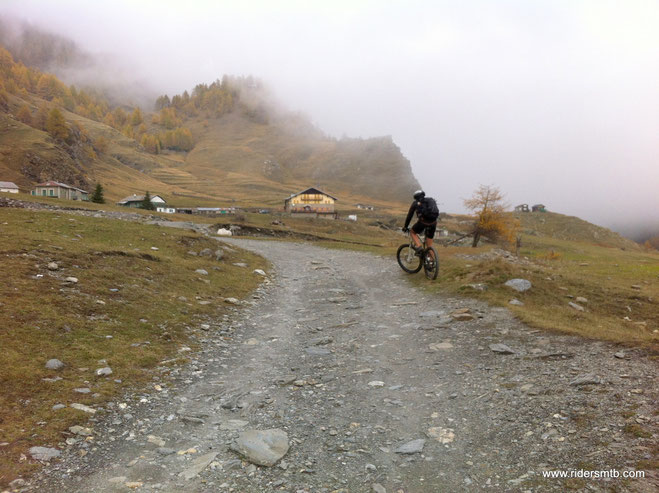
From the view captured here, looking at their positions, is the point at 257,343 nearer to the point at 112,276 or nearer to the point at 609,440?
the point at 112,276

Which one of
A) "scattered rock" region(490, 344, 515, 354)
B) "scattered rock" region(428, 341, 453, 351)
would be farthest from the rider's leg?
"scattered rock" region(490, 344, 515, 354)

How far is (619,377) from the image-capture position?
6.34m

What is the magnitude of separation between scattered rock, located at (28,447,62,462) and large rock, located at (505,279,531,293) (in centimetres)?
1355

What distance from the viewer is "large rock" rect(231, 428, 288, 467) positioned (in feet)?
17.3

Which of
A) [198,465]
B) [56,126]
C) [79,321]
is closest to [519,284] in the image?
[198,465]

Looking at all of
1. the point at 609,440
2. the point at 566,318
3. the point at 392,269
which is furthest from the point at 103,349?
the point at 392,269

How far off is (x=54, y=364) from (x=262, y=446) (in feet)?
14.6

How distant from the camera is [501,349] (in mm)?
8664

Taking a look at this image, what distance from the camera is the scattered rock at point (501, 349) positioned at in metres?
8.50

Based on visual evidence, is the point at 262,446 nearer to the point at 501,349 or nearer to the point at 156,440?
the point at 156,440

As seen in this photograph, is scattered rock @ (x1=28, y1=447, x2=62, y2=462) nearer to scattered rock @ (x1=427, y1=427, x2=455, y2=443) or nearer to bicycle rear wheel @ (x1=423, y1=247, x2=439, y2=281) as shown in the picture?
scattered rock @ (x1=427, y1=427, x2=455, y2=443)

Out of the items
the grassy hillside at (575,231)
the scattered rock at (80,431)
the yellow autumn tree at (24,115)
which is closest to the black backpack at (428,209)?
the scattered rock at (80,431)

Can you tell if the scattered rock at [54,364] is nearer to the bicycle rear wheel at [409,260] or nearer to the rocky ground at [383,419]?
the rocky ground at [383,419]

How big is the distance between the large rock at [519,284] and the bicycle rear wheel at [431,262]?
3.59 metres
